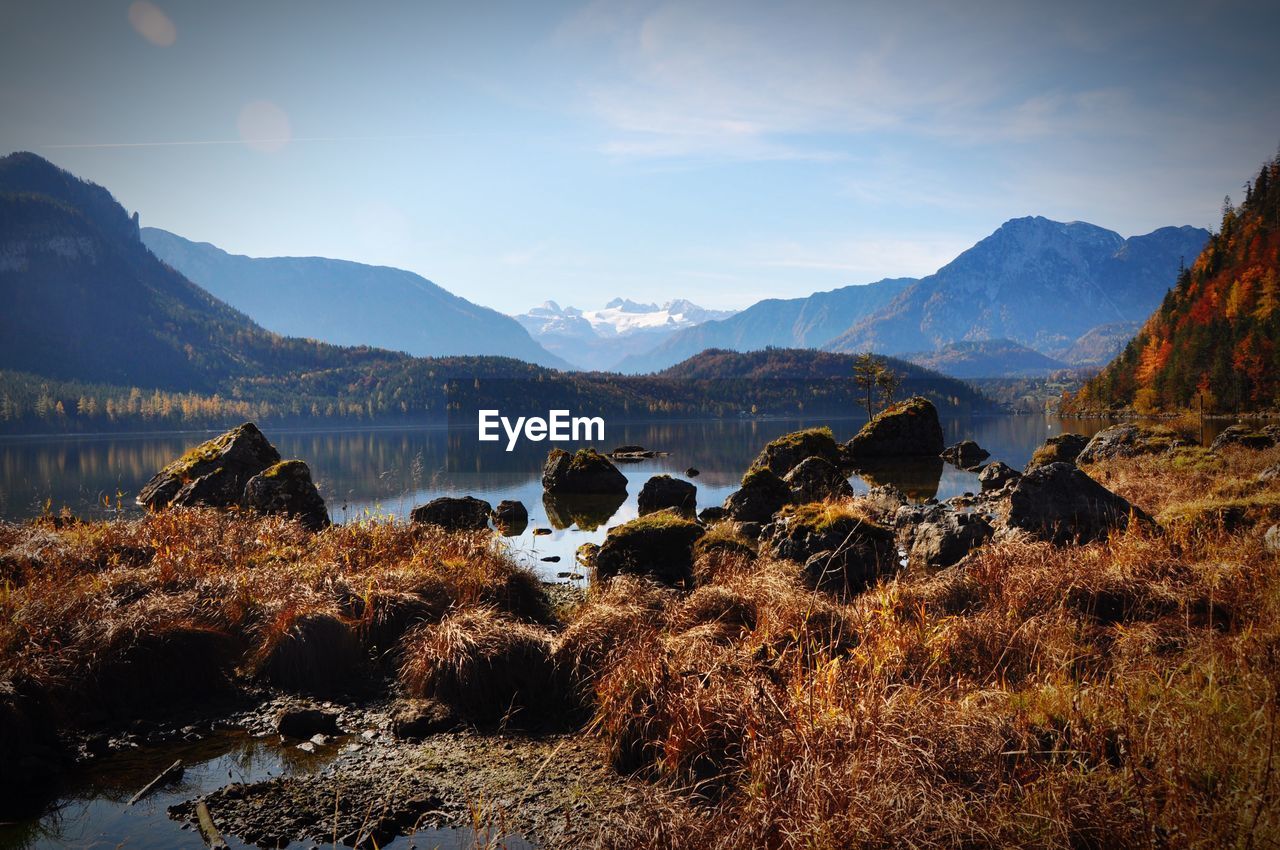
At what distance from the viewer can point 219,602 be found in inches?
436

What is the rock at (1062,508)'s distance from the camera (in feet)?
47.0

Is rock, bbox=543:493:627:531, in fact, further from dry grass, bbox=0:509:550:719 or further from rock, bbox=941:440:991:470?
rock, bbox=941:440:991:470

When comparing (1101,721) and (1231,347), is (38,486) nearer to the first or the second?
(1101,721)

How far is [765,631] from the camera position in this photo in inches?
366

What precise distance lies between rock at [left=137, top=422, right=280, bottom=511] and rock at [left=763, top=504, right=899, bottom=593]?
1682cm

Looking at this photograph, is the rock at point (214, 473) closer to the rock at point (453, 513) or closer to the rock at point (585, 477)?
the rock at point (453, 513)

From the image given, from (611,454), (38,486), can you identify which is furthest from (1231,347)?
(38,486)

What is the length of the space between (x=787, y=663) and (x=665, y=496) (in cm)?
2551

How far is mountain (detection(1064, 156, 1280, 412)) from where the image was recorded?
90.2 metres

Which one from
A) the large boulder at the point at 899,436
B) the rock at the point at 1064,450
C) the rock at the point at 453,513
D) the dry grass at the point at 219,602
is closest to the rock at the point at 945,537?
the dry grass at the point at 219,602

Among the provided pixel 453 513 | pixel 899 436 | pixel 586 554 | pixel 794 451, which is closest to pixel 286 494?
pixel 453 513

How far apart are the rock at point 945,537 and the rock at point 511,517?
16375 mm

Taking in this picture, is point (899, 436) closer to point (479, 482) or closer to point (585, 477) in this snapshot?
point (585, 477)
